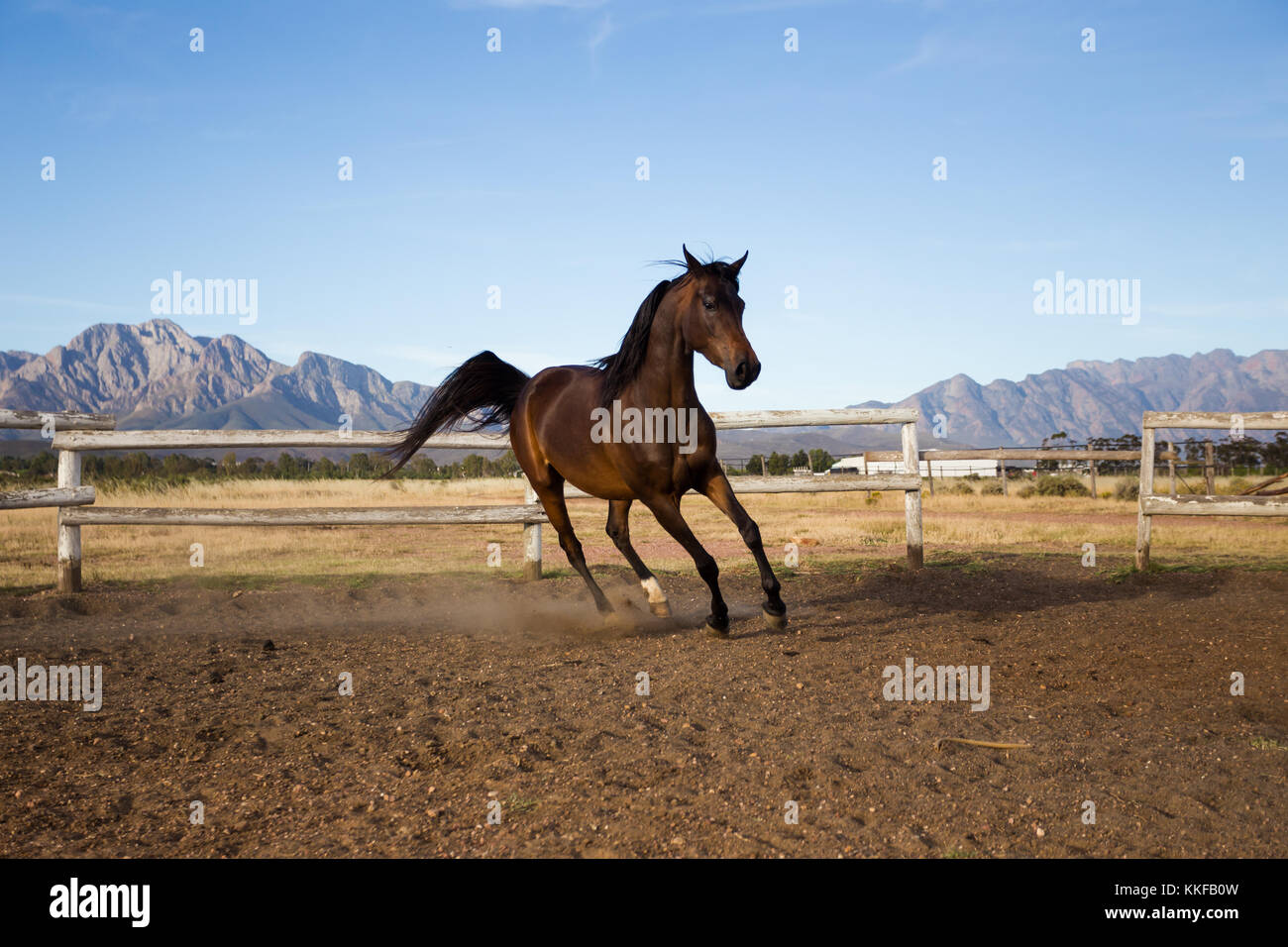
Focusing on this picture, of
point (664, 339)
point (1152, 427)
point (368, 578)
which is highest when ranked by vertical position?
point (664, 339)

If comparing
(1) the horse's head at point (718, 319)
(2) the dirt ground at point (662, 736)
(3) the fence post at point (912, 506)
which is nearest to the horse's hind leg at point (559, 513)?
(2) the dirt ground at point (662, 736)

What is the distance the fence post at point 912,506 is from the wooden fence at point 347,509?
1 centimetres

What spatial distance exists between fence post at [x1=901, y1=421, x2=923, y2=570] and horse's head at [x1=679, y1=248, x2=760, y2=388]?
3.98 m

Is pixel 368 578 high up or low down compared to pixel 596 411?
down

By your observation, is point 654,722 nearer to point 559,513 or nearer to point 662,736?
point 662,736

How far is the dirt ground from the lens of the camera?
2826 millimetres

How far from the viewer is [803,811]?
296 centimetres

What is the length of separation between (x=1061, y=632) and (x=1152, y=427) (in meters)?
4.15

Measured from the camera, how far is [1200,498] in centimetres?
864

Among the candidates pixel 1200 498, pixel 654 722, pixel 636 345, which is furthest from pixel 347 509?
pixel 1200 498

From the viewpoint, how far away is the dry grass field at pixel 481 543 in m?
10.1

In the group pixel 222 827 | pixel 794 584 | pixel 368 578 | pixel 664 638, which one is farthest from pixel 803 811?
pixel 368 578

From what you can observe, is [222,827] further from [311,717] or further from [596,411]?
[596,411]

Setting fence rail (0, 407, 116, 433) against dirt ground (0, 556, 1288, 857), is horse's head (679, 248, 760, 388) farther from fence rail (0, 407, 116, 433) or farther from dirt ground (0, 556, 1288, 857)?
fence rail (0, 407, 116, 433)
